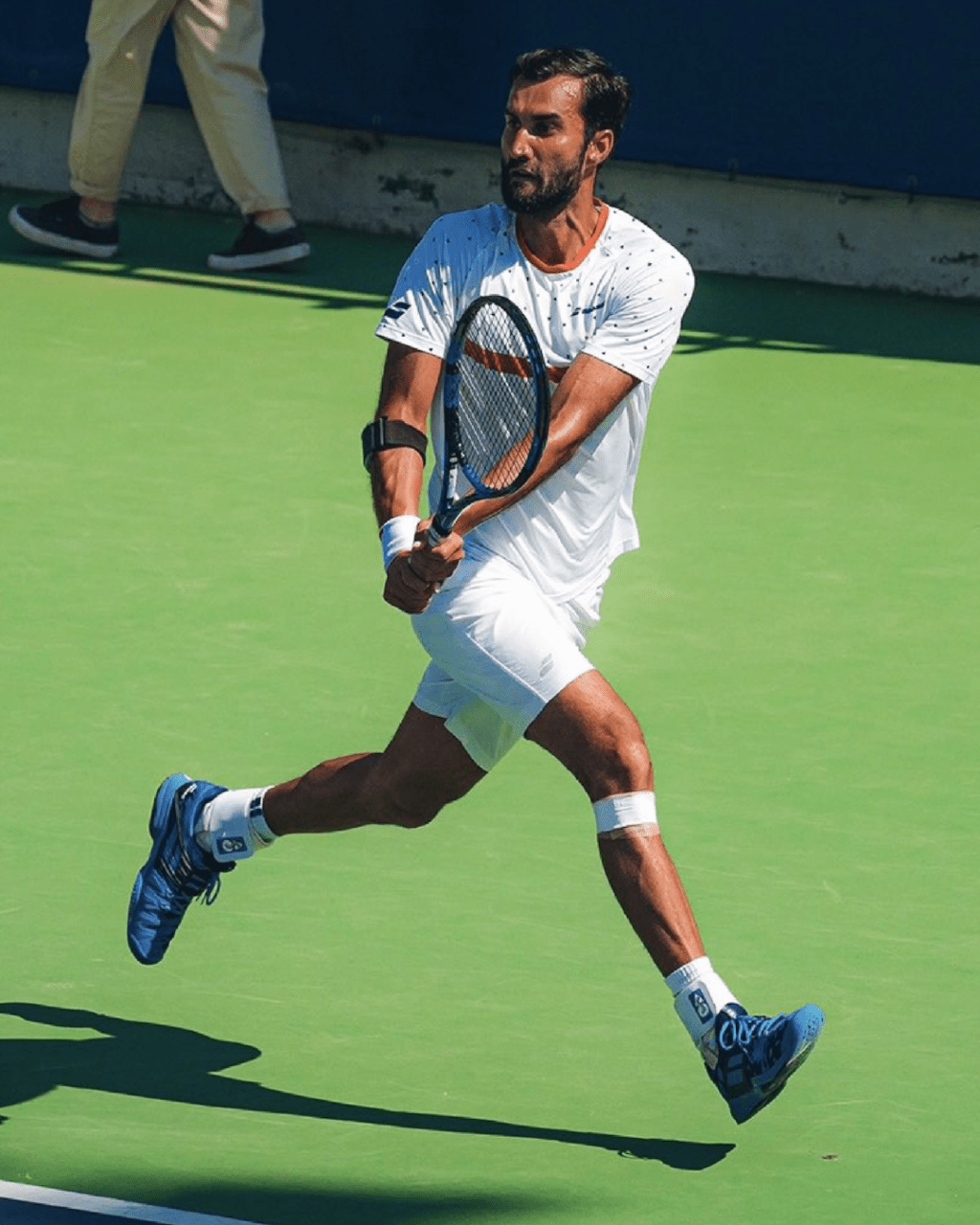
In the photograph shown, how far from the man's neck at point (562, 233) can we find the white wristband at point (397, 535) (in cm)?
63

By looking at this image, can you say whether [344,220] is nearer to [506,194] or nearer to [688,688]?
[688,688]

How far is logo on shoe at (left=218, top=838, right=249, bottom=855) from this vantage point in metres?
5.71

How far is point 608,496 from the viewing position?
5.50 metres

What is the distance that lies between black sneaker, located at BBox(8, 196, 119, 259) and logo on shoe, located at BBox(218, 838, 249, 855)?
7.21 meters

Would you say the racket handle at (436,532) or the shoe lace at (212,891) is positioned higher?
Answer: the racket handle at (436,532)

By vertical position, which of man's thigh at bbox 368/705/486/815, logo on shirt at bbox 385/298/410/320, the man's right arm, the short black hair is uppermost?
the short black hair

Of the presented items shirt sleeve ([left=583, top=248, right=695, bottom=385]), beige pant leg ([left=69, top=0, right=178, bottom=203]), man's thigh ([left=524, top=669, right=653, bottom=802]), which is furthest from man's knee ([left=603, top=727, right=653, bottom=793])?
beige pant leg ([left=69, top=0, right=178, bottom=203])

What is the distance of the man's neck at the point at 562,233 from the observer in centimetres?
543

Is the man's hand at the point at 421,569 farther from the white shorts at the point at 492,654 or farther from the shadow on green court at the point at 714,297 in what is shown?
the shadow on green court at the point at 714,297

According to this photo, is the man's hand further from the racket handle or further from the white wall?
the white wall

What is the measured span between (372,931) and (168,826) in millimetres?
498

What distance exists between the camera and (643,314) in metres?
5.39

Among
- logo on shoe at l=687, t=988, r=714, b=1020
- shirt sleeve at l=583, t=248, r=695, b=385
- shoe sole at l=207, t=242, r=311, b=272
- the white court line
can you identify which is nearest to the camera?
the white court line

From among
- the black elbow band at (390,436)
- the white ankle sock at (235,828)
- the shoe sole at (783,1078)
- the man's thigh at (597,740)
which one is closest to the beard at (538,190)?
the black elbow band at (390,436)
